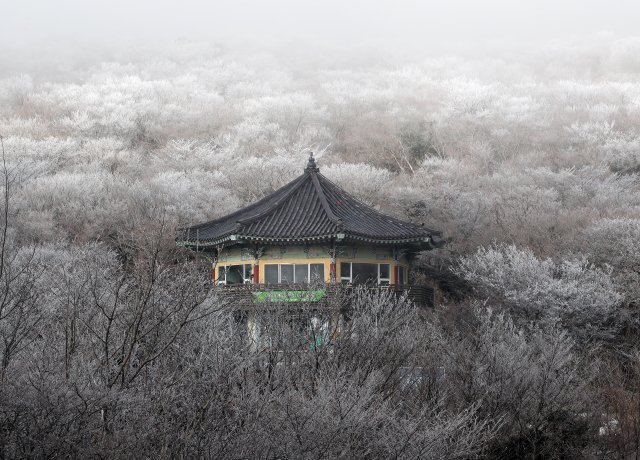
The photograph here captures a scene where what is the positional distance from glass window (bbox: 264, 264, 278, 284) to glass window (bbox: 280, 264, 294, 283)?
19 cm

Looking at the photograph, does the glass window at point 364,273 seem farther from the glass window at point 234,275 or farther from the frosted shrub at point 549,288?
the frosted shrub at point 549,288

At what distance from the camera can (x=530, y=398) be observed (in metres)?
14.7

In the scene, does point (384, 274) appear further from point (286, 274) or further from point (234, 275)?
point (234, 275)

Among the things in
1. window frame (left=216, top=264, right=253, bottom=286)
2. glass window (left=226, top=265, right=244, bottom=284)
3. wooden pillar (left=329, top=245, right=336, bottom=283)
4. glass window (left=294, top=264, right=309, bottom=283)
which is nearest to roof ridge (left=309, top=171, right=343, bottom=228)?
wooden pillar (left=329, top=245, right=336, bottom=283)

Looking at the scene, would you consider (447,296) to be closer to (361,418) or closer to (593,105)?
(361,418)

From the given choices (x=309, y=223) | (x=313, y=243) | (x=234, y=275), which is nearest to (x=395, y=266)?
(x=313, y=243)

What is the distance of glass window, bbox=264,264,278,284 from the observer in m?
25.3

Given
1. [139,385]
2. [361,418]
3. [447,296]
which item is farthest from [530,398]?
[447,296]

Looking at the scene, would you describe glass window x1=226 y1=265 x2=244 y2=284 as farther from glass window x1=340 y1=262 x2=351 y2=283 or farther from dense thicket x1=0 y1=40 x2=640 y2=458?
glass window x1=340 y1=262 x2=351 y2=283

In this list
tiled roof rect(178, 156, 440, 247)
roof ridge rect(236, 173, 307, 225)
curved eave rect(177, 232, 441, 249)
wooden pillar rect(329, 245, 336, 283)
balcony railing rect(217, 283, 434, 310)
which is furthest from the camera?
roof ridge rect(236, 173, 307, 225)

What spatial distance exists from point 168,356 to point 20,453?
4.36m

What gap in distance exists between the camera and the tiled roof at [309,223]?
81.5ft

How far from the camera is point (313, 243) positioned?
82.4 feet

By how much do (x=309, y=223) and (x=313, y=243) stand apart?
0.83m
